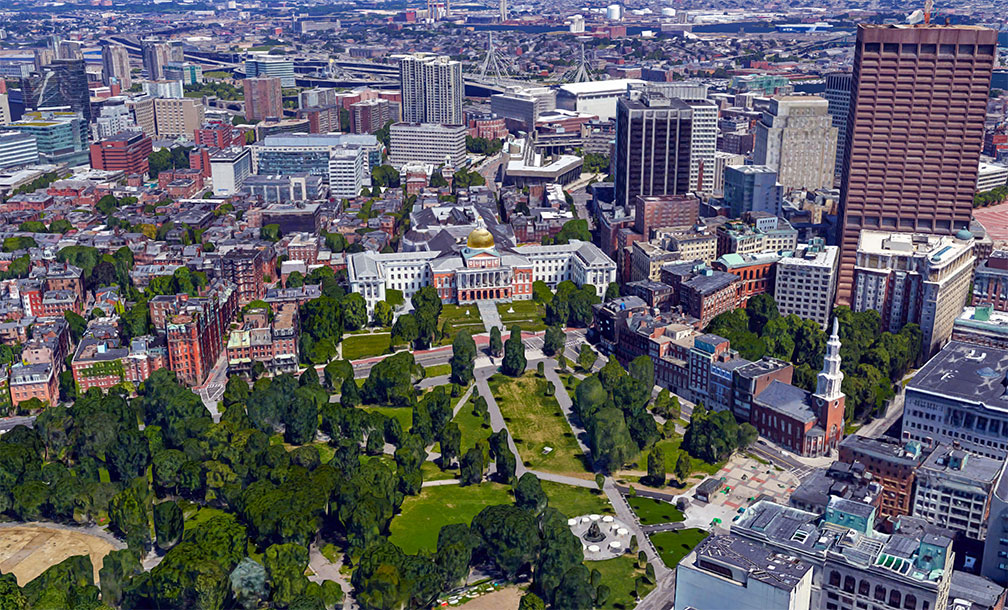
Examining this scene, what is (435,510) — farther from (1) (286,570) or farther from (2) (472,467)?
(1) (286,570)

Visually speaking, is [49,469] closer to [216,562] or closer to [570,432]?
[216,562]

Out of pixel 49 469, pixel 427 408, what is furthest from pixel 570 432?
pixel 49 469

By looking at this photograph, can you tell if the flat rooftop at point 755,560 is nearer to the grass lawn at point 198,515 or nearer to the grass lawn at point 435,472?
the grass lawn at point 435,472

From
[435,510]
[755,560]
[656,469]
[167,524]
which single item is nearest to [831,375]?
[656,469]

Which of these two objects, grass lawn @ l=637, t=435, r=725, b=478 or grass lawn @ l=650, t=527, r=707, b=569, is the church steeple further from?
grass lawn @ l=650, t=527, r=707, b=569

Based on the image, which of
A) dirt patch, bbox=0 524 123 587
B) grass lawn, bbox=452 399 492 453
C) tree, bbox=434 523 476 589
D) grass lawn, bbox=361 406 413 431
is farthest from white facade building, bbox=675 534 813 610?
dirt patch, bbox=0 524 123 587
